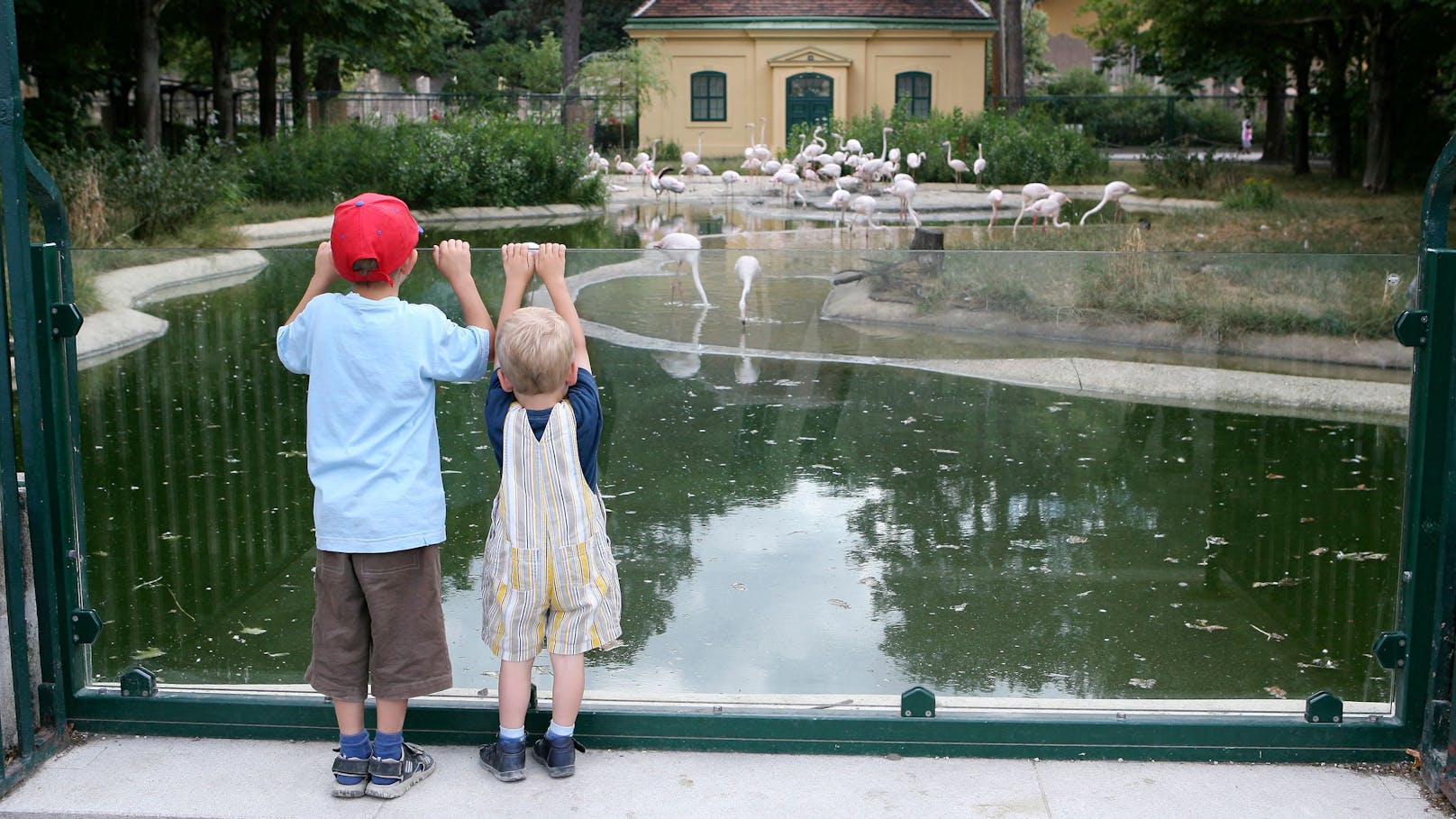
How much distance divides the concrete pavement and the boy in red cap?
0.46 feet

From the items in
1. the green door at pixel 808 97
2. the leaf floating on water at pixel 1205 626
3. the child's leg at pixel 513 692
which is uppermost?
the green door at pixel 808 97

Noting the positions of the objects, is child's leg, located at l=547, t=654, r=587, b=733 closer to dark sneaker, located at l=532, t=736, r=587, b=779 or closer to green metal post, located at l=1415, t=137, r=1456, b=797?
dark sneaker, located at l=532, t=736, r=587, b=779

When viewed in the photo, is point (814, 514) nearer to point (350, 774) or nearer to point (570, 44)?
point (350, 774)

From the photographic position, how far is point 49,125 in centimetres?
1908

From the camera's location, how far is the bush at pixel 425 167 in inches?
811

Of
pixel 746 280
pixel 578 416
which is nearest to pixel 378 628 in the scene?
pixel 578 416

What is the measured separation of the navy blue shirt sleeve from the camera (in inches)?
115

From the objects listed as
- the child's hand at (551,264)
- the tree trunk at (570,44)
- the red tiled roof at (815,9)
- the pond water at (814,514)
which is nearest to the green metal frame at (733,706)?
the pond water at (814,514)

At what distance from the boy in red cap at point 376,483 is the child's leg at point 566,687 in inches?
9.5

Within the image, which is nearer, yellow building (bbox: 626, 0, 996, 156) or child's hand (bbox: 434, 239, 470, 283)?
child's hand (bbox: 434, 239, 470, 283)

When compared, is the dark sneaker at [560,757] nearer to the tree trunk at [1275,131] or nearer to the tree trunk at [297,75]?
the tree trunk at [297,75]

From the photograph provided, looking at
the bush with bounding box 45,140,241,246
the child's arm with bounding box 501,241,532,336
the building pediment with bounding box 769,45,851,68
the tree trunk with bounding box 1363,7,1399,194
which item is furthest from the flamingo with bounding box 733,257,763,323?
the building pediment with bounding box 769,45,851,68

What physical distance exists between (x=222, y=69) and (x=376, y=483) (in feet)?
72.6

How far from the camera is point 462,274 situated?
3117 millimetres
